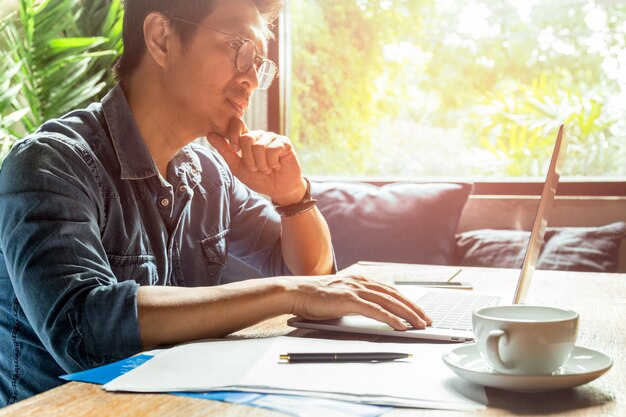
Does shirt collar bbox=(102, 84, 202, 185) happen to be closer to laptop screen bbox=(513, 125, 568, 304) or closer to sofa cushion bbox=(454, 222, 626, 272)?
laptop screen bbox=(513, 125, 568, 304)

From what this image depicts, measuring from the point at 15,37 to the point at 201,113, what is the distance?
5.32 ft

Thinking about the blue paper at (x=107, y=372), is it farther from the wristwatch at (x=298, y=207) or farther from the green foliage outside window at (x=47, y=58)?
the green foliage outside window at (x=47, y=58)

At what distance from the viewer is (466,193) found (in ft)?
9.02

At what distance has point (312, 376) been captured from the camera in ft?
2.54

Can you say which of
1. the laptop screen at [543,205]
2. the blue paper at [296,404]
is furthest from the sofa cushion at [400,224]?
the blue paper at [296,404]

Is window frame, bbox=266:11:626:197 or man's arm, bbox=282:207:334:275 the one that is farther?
window frame, bbox=266:11:626:197

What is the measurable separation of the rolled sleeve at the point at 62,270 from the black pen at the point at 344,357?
9.1 inches

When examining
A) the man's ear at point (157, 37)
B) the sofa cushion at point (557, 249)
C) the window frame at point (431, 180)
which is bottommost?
the sofa cushion at point (557, 249)

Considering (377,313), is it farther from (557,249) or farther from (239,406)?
(557,249)

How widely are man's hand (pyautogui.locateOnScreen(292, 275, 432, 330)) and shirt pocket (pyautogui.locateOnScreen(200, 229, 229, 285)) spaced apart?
0.54 meters

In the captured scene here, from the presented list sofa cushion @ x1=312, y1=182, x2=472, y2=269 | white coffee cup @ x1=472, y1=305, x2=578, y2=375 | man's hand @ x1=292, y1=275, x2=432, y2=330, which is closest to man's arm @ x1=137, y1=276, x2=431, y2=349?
man's hand @ x1=292, y1=275, x2=432, y2=330

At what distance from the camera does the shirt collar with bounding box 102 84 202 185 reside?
1.32 metres

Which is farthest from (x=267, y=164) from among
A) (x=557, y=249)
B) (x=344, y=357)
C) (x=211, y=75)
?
(x=557, y=249)

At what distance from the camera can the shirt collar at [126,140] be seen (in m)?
1.32
